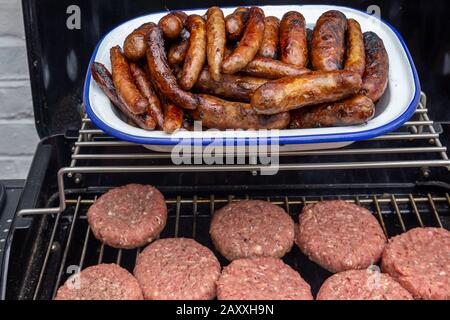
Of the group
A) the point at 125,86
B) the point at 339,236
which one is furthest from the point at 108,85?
the point at 339,236

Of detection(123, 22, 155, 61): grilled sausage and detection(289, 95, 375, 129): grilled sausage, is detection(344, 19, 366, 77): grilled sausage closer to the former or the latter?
detection(289, 95, 375, 129): grilled sausage

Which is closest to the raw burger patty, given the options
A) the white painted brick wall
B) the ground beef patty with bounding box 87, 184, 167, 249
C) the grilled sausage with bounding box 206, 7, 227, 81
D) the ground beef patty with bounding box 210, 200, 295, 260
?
the ground beef patty with bounding box 210, 200, 295, 260

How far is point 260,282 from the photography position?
154 cm

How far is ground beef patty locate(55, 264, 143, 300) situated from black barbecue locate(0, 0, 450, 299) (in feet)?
0.48

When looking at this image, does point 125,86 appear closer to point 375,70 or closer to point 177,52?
point 177,52

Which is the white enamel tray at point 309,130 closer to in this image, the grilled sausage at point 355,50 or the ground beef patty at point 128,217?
the grilled sausage at point 355,50

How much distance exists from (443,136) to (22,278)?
60.2 inches

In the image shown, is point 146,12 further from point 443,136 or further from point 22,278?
point 443,136

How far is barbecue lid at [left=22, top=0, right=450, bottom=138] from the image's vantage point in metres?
2.00

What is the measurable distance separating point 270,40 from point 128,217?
69cm

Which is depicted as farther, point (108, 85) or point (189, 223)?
point (189, 223)

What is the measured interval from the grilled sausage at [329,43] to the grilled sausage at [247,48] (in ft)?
0.55

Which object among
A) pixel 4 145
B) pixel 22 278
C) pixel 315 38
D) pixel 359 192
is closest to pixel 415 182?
pixel 359 192

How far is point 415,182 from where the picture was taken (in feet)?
Result: 6.64
